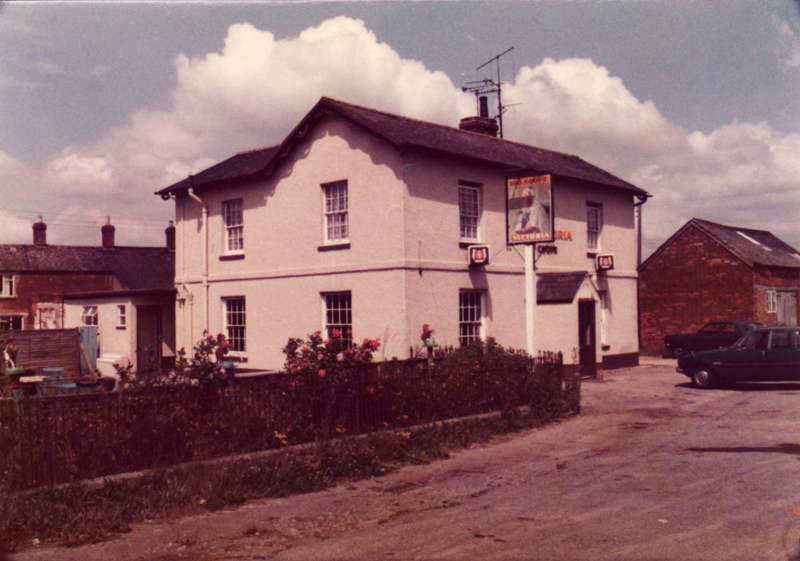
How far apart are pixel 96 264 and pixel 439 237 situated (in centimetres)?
4106

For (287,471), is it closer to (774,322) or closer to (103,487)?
(103,487)

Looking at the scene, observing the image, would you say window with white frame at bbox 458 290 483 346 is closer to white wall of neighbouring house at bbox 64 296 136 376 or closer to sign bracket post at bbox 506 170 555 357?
sign bracket post at bbox 506 170 555 357

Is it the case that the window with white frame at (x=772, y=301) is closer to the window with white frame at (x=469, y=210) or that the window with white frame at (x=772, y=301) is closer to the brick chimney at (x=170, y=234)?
the window with white frame at (x=469, y=210)

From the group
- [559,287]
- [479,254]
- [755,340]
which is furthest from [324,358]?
[755,340]

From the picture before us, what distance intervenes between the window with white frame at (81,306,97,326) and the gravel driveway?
70.9 feet

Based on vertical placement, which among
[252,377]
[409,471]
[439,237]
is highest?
[439,237]

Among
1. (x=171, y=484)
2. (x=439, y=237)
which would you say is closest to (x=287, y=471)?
(x=171, y=484)

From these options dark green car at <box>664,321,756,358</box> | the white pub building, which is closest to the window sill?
the white pub building

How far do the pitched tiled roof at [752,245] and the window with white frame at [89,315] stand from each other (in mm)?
26848

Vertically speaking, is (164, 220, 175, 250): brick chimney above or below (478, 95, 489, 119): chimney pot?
below

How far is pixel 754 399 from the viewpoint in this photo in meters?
17.5

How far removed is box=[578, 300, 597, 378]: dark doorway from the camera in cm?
2248

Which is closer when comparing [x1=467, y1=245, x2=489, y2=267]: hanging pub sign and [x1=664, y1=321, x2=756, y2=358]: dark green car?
[x1=467, y1=245, x2=489, y2=267]: hanging pub sign

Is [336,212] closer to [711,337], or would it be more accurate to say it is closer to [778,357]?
[778,357]
